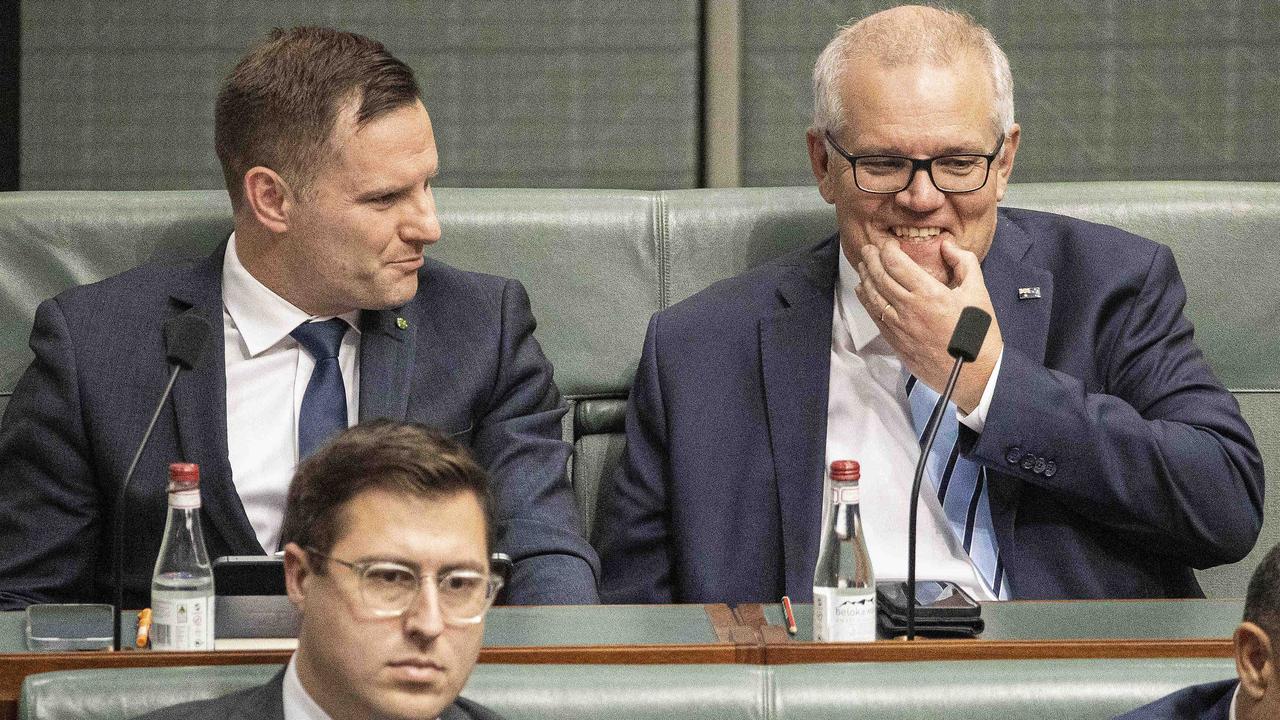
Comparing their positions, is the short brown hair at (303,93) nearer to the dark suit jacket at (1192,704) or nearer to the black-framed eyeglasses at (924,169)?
the black-framed eyeglasses at (924,169)

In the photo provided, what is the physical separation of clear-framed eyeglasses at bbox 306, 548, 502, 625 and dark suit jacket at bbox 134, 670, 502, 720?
9cm

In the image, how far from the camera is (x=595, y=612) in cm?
164

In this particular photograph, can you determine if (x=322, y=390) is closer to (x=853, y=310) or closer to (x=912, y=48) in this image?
(x=853, y=310)

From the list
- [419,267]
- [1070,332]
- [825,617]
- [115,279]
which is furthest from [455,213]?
[825,617]

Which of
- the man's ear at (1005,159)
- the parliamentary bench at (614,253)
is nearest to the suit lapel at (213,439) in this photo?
the parliamentary bench at (614,253)

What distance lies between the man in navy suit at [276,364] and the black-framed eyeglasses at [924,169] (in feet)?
1.74

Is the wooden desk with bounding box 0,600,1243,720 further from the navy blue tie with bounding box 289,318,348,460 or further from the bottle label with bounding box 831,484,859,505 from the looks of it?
the navy blue tie with bounding box 289,318,348,460

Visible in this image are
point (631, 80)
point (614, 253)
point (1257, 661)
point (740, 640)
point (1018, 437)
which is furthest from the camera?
point (631, 80)

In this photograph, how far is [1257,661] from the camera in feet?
4.15

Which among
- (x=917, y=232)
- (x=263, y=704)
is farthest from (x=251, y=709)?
(x=917, y=232)

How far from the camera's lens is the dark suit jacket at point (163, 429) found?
206 cm

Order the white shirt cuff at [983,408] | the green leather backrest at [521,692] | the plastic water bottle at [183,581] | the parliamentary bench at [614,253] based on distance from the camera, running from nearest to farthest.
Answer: the green leather backrest at [521,692], the plastic water bottle at [183,581], the white shirt cuff at [983,408], the parliamentary bench at [614,253]

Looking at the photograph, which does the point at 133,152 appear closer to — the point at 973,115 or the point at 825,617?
the point at 973,115

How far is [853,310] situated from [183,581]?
994 mm
